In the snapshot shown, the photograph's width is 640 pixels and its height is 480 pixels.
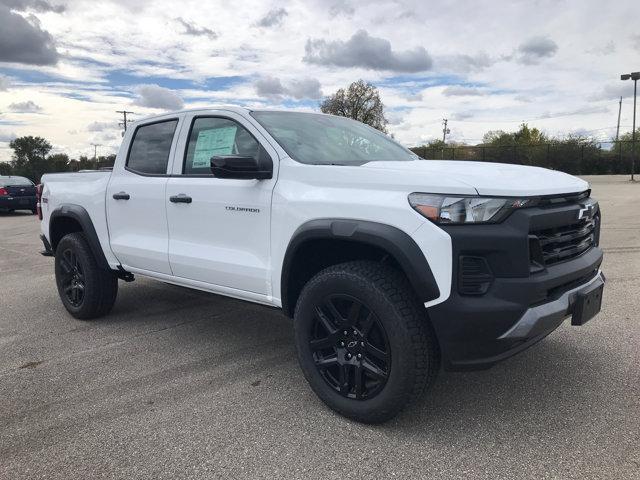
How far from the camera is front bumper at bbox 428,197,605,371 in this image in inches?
103

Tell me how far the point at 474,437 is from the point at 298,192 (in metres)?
1.68

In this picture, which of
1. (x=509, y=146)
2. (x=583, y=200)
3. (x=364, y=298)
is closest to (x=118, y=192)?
(x=364, y=298)

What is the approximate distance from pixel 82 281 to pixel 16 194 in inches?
622

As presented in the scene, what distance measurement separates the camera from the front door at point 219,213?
3.55m

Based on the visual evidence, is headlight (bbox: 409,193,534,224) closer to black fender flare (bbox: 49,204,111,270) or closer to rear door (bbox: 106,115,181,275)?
rear door (bbox: 106,115,181,275)

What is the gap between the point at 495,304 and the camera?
8.59 ft

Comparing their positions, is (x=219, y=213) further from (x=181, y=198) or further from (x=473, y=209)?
(x=473, y=209)

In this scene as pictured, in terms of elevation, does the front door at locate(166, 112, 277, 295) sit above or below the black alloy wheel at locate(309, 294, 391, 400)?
above

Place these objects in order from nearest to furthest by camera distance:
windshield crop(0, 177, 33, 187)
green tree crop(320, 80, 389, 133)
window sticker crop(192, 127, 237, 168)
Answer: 1. window sticker crop(192, 127, 237, 168)
2. windshield crop(0, 177, 33, 187)
3. green tree crop(320, 80, 389, 133)

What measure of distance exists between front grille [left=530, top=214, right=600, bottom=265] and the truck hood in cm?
20

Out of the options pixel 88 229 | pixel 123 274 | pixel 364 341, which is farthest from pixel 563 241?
pixel 88 229

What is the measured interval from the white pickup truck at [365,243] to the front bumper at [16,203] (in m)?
16.5

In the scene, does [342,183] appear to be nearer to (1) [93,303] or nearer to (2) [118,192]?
(2) [118,192]

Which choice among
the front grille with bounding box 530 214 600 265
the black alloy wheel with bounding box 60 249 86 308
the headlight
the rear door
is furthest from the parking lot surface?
the headlight
